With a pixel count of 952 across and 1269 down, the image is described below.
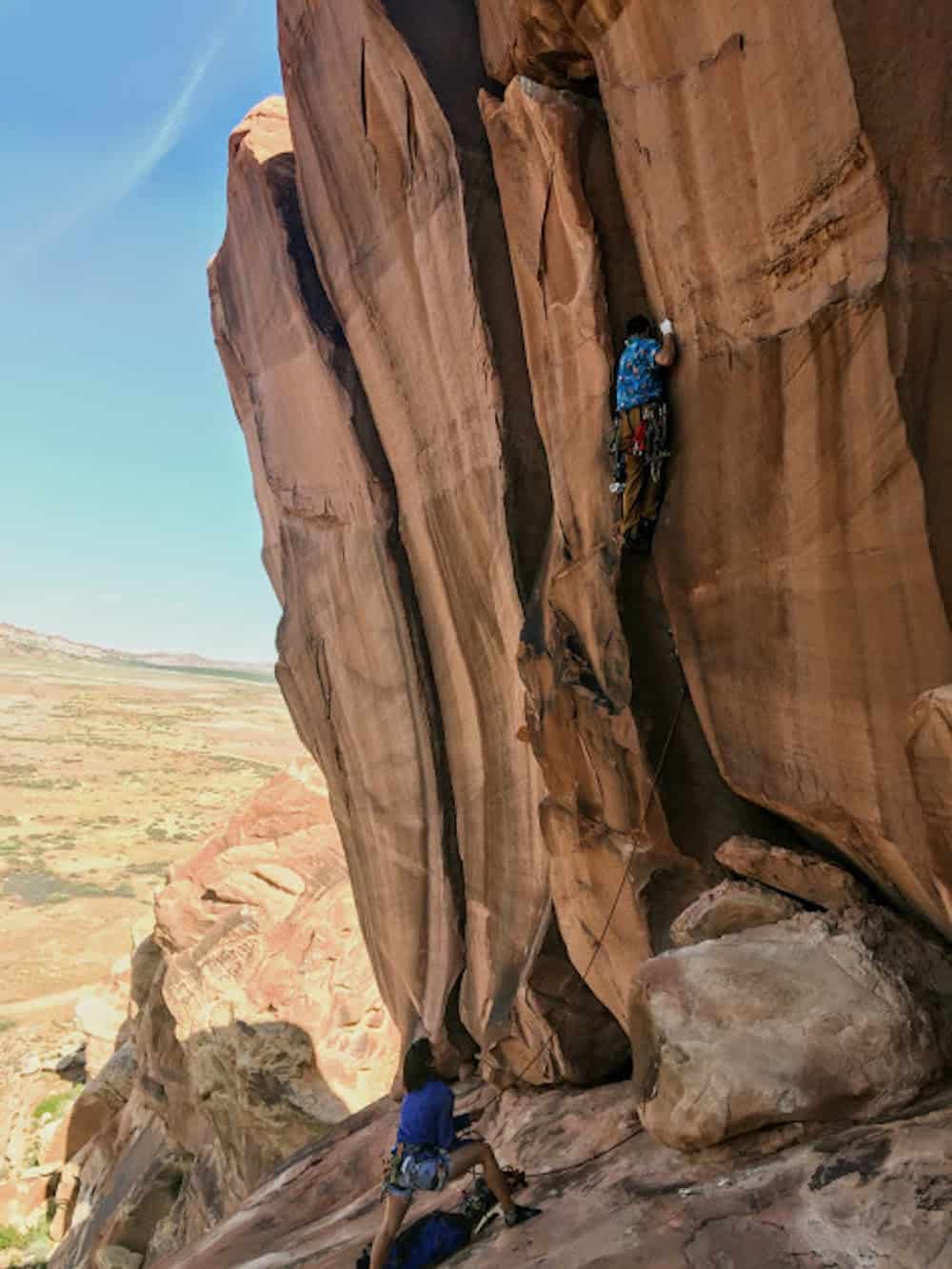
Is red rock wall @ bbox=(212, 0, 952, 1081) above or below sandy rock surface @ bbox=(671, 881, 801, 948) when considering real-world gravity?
above

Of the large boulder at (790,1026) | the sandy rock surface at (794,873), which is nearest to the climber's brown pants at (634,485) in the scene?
the sandy rock surface at (794,873)

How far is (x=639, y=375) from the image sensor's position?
6.81m

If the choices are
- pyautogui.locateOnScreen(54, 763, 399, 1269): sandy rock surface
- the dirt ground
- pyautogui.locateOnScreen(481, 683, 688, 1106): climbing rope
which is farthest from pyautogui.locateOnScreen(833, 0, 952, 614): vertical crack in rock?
the dirt ground

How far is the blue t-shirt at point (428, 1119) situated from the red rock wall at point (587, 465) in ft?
7.29

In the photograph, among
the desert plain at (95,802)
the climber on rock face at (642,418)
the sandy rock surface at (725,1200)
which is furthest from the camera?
the desert plain at (95,802)

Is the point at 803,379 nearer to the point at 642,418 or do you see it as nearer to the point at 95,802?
the point at 642,418

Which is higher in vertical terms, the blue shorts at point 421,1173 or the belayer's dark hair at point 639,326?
the belayer's dark hair at point 639,326

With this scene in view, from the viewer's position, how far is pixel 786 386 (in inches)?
230

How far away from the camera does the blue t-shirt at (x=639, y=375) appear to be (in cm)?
679

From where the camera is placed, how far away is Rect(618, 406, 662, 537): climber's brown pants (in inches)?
271

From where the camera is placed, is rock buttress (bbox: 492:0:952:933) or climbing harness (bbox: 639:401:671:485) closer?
rock buttress (bbox: 492:0:952:933)

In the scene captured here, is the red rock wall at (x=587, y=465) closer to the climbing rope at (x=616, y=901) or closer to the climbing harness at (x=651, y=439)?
the climbing rope at (x=616, y=901)

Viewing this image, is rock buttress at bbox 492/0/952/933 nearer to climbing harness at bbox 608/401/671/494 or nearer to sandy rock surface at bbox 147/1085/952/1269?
climbing harness at bbox 608/401/671/494

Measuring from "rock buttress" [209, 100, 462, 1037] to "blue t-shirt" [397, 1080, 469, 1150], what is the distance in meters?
4.16
